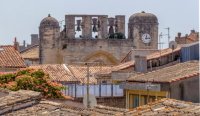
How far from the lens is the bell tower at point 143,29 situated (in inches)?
2517

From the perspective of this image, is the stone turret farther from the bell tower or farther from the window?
the window

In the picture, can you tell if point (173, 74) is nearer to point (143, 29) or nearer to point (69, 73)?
point (69, 73)

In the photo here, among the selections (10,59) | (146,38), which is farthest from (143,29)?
(10,59)

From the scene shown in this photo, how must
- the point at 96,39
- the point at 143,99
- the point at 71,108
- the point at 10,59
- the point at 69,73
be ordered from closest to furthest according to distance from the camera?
the point at 71,108 → the point at 143,99 → the point at 10,59 → the point at 69,73 → the point at 96,39

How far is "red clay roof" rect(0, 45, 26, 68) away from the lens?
134ft

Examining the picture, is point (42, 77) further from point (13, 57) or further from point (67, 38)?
point (67, 38)

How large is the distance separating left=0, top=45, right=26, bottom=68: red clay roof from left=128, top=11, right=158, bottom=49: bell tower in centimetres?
2199

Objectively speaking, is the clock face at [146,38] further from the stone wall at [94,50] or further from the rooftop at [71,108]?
the rooftop at [71,108]

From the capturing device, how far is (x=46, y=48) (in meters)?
63.5

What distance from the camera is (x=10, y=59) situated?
41969 millimetres

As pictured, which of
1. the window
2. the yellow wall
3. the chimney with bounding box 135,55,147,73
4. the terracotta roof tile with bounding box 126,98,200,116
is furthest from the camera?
the chimney with bounding box 135,55,147,73

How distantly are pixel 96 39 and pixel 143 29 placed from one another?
5493mm

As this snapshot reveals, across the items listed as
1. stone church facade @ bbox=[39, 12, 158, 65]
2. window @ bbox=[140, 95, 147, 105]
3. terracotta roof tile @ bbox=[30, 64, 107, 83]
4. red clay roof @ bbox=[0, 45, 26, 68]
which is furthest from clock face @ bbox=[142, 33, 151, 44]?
window @ bbox=[140, 95, 147, 105]

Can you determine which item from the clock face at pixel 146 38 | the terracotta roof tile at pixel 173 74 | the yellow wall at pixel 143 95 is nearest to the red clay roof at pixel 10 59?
the yellow wall at pixel 143 95
